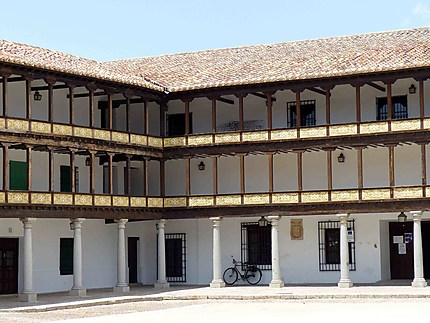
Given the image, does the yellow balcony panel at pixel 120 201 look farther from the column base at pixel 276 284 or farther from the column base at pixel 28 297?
the column base at pixel 276 284

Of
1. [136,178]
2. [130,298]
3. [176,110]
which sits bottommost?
[130,298]

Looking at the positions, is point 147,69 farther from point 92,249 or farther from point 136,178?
point 92,249

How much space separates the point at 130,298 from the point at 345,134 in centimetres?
1118

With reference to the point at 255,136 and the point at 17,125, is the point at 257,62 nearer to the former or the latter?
the point at 255,136

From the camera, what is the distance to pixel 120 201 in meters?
45.0

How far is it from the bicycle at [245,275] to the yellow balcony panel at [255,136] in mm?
6260

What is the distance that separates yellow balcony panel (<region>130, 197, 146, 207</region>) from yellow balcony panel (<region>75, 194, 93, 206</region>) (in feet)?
9.07

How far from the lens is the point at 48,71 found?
41.2m

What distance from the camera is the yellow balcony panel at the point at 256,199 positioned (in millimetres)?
45656

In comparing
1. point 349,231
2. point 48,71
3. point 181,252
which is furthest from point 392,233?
point 48,71

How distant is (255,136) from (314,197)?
368cm

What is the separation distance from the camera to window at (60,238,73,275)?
46250 mm

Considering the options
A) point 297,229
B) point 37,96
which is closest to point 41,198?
point 37,96

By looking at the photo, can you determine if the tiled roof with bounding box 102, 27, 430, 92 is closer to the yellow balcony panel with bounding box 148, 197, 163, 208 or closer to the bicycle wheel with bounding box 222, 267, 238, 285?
the yellow balcony panel with bounding box 148, 197, 163, 208
